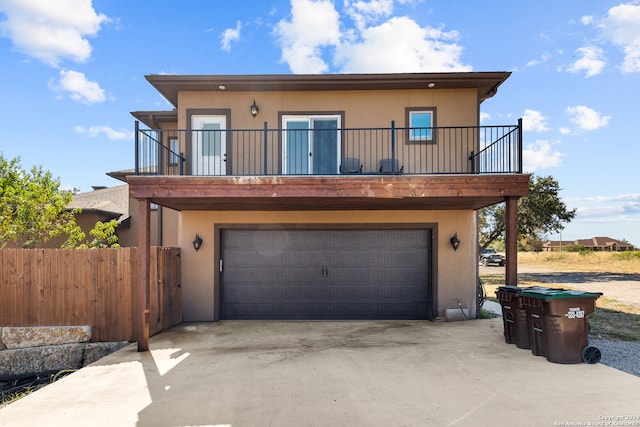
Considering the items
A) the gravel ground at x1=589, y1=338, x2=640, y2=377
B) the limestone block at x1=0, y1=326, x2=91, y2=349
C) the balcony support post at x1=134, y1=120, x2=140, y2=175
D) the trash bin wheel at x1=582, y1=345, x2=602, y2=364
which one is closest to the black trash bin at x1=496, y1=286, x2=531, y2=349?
the trash bin wheel at x1=582, y1=345, x2=602, y2=364

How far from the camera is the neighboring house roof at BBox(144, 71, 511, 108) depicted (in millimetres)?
7989

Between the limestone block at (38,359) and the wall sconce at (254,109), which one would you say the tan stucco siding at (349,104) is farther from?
the limestone block at (38,359)

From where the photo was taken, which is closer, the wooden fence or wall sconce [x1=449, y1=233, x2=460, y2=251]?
the wooden fence

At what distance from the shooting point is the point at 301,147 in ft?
28.0

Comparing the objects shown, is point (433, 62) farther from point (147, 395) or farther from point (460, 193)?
A: point (147, 395)

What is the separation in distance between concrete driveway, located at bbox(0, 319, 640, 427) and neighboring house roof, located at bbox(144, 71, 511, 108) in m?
5.81

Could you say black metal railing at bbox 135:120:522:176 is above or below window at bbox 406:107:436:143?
below

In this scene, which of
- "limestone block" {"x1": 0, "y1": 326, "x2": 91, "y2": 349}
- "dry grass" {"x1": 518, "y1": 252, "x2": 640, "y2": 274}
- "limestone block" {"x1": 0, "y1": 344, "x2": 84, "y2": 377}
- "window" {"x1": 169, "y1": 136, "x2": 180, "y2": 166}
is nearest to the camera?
"limestone block" {"x1": 0, "y1": 344, "x2": 84, "y2": 377}

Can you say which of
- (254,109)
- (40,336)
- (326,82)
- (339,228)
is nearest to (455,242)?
(339,228)

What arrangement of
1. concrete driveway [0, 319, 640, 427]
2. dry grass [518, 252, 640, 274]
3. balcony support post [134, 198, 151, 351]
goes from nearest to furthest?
1. concrete driveway [0, 319, 640, 427]
2. balcony support post [134, 198, 151, 351]
3. dry grass [518, 252, 640, 274]

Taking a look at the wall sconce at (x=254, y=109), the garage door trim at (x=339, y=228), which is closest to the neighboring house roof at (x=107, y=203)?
the garage door trim at (x=339, y=228)

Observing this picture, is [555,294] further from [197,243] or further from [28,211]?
[28,211]

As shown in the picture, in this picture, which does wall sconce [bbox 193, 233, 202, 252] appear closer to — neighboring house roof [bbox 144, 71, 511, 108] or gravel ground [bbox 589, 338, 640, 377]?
neighboring house roof [bbox 144, 71, 511, 108]

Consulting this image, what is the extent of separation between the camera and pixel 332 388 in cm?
441
